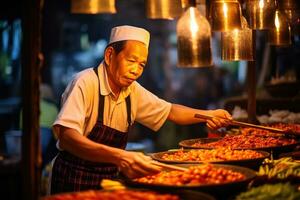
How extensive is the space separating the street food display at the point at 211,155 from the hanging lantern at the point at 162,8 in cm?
130

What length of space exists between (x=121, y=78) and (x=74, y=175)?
103 centimetres

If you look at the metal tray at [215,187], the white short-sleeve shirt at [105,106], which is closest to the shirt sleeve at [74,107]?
the white short-sleeve shirt at [105,106]

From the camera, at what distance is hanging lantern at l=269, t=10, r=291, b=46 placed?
6.48 m

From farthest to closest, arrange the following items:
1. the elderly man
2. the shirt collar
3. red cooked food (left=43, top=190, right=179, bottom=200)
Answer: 1. the shirt collar
2. the elderly man
3. red cooked food (left=43, top=190, right=179, bottom=200)

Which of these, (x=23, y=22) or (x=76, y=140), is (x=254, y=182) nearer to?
(x=76, y=140)

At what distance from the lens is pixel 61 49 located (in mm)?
15898

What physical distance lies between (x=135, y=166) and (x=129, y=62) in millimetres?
1336

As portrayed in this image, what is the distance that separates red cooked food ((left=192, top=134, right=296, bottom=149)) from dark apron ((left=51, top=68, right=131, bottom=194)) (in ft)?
3.50

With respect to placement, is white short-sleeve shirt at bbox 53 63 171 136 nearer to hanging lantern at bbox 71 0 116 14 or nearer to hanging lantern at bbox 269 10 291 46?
hanging lantern at bbox 71 0 116 14

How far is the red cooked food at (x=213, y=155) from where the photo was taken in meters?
4.78

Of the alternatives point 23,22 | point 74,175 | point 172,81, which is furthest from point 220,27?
point 172,81

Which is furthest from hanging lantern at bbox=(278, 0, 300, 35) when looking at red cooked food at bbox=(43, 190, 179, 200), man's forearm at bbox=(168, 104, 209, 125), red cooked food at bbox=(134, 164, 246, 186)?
red cooked food at bbox=(43, 190, 179, 200)

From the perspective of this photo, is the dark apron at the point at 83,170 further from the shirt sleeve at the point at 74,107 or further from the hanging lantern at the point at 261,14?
the hanging lantern at the point at 261,14

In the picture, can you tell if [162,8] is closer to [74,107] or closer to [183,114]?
[74,107]
